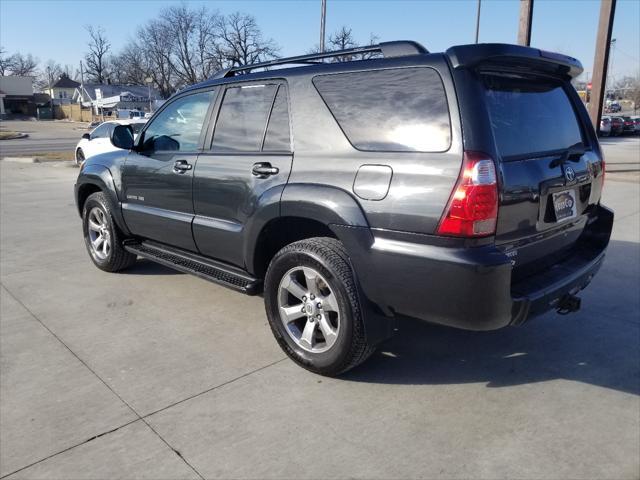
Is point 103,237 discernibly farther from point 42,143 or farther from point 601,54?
point 42,143

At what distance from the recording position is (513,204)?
9.21ft

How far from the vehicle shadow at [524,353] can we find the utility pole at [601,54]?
20.4m

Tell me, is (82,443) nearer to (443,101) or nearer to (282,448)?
(282,448)

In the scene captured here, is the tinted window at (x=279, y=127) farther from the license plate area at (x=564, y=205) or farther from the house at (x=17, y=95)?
the house at (x=17, y=95)

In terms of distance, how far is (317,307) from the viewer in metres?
3.34

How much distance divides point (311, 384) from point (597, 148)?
8.65ft

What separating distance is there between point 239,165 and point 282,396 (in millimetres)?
1609

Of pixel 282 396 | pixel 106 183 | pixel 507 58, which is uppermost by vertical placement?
pixel 507 58

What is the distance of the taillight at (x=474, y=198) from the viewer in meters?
2.68

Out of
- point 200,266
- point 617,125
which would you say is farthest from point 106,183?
point 617,125

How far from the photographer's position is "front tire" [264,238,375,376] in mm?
3100

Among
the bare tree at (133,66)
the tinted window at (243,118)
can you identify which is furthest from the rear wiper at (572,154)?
the bare tree at (133,66)

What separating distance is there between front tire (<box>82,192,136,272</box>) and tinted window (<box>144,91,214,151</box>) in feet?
2.94

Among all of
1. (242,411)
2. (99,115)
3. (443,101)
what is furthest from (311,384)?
(99,115)
